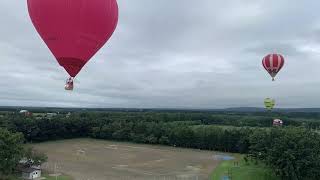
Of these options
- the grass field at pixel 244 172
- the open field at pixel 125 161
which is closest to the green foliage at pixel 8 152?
the open field at pixel 125 161

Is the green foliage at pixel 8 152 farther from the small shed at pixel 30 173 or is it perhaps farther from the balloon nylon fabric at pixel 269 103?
the balloon nylon fabric at pixel 269 103

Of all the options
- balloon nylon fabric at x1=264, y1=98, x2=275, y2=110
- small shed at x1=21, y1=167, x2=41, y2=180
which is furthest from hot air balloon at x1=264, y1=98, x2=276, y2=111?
small shed at x1=21, y1=167, x2=41, y2=180

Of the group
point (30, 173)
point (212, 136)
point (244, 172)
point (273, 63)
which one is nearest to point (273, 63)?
point (273, 63)

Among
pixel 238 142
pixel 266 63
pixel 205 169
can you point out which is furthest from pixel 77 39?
pixel 238 142

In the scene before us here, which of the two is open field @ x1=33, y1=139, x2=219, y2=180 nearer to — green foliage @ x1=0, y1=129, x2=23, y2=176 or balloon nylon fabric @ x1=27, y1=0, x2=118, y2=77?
green foliage @ x1=0, y1=129, x2=23, y2=176

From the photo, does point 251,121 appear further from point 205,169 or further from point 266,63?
point 266,63
